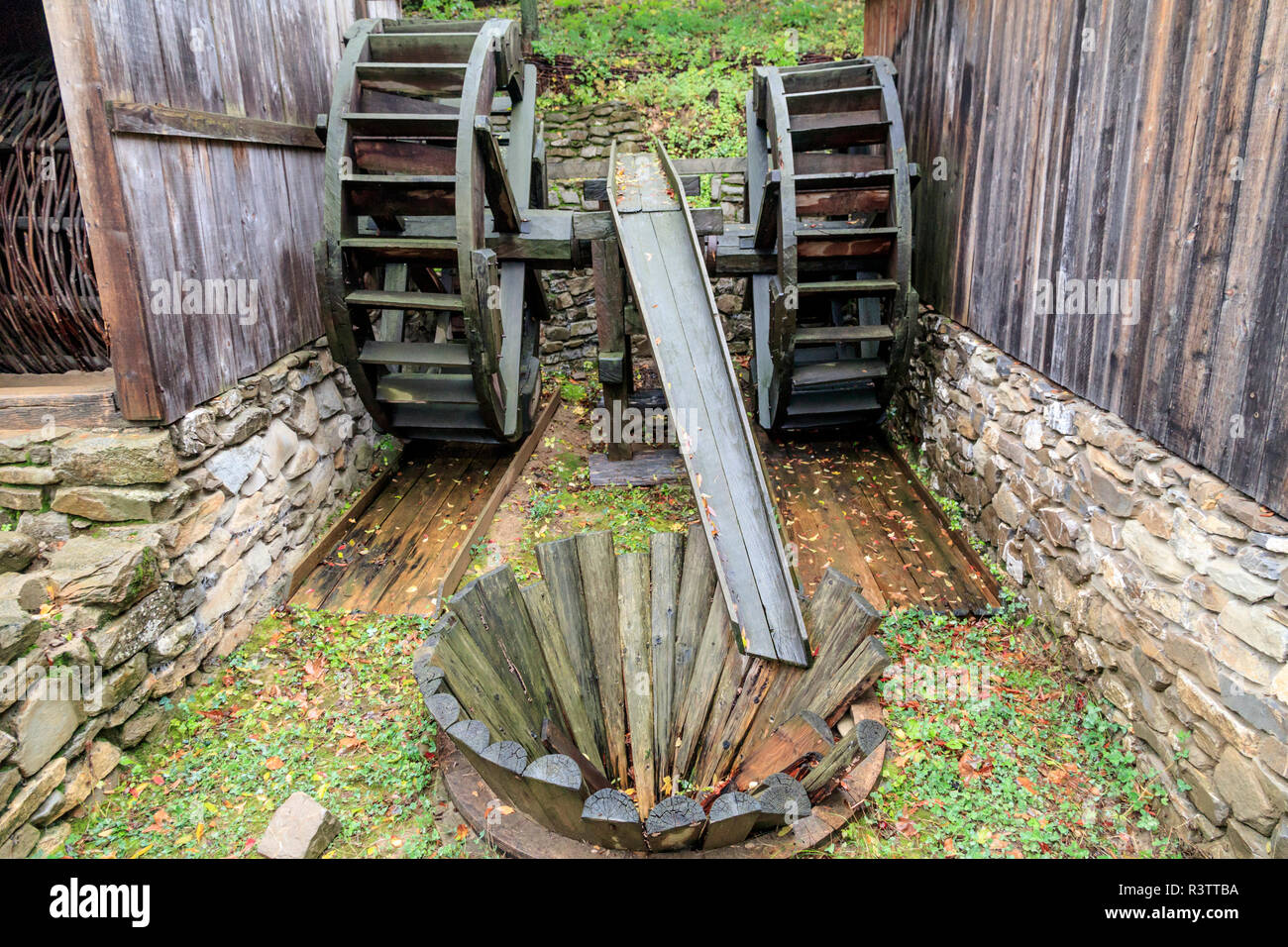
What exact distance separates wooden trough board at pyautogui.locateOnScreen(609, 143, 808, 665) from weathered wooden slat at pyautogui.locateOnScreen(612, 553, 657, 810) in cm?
34

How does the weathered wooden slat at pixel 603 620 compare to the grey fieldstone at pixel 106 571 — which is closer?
the grey fieldstone at pixel 106 571

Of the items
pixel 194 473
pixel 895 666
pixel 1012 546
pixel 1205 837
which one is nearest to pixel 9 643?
pixel 194 473

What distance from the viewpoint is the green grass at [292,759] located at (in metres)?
2.70

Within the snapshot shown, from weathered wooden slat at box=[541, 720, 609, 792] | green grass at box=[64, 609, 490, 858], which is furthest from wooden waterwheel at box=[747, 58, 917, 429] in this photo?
green grass at box=[64, 609, 490, 858]

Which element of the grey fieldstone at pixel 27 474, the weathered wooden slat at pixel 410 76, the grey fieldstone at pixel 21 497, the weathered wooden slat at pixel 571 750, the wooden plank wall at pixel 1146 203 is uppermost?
the weathered wooden slat at pixel 410 76

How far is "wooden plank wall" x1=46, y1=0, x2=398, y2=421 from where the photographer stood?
311cm

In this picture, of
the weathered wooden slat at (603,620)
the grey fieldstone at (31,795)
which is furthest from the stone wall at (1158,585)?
the grey fieldstone at (31,795)

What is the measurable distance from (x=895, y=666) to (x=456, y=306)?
2.92 m

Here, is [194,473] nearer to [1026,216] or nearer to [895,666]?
[895,666]

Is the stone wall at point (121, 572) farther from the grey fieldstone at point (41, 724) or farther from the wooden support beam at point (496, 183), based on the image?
the wooden support beam at point (496, 183)

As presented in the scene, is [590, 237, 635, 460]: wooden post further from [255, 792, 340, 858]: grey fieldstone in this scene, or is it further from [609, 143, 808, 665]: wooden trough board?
[255, 792, 340, 858]: grey fieldstone

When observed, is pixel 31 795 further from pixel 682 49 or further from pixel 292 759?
pixel 682 49

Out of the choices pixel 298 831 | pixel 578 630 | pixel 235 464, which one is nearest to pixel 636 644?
pixel 578 630

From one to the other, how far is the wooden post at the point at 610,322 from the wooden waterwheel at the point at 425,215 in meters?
0.60
